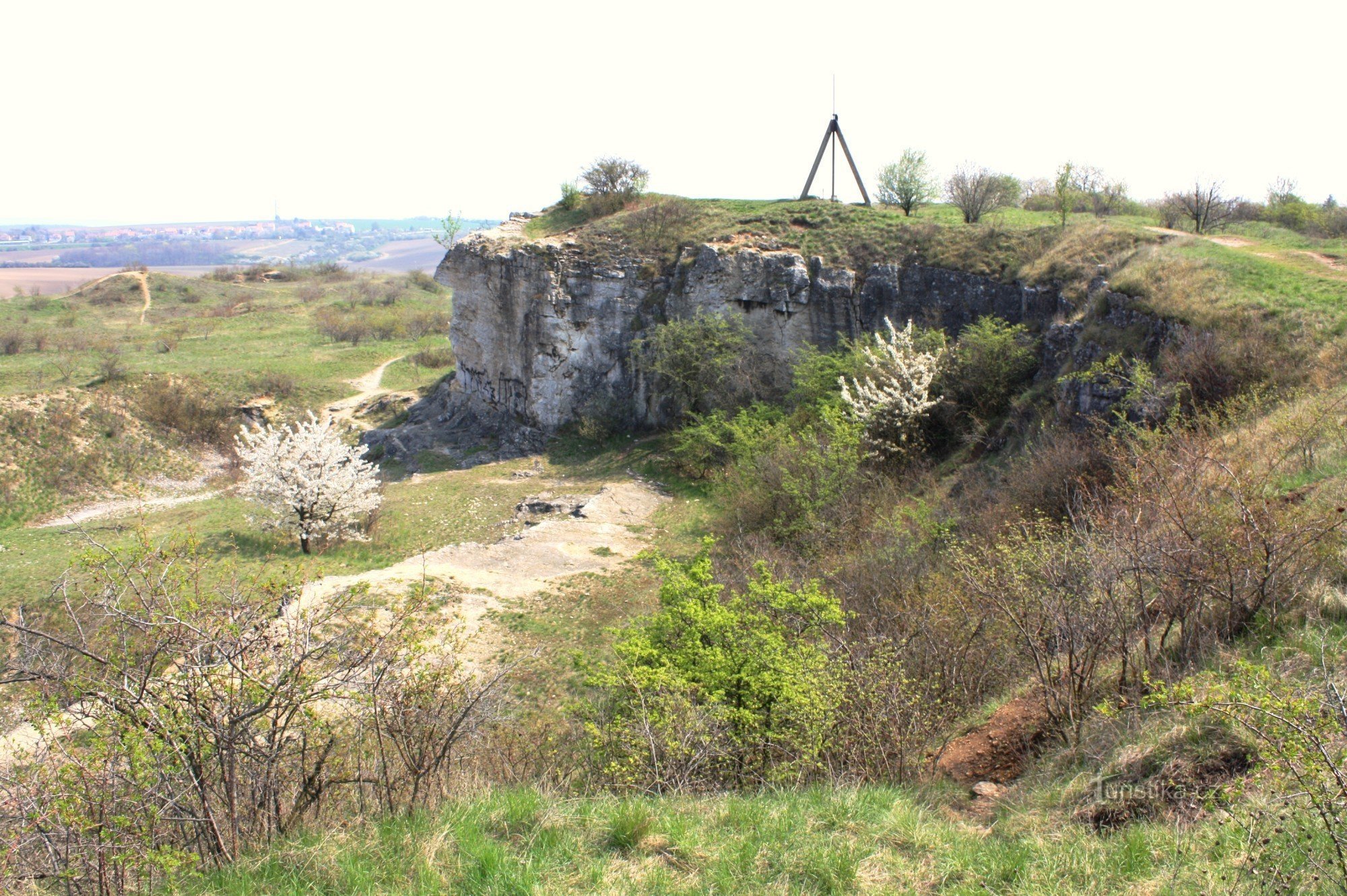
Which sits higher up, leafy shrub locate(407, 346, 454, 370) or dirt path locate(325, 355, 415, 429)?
leafy shrub locate(407, 346, 454, 370)

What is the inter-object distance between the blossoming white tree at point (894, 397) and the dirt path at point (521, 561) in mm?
6091

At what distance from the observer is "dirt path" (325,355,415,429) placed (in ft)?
109

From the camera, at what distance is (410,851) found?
464 cm

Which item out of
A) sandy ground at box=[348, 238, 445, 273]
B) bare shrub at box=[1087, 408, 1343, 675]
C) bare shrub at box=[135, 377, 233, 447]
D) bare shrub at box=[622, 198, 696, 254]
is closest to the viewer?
bare shrub at box=[1087, 408, 1343, 675]

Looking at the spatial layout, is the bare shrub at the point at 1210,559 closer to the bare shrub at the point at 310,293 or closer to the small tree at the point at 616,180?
the small tree at the point at 616,180

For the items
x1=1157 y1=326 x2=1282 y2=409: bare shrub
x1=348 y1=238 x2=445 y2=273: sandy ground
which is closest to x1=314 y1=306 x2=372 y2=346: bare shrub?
x1=1157 y1=326 x2=1282 y2=409: bare shrub

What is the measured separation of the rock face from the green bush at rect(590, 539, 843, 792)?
55.6ft

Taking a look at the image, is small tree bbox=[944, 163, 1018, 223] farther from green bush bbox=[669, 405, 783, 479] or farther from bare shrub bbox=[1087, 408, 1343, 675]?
bare shrub bbox=[1087, 408, 1343, 675]

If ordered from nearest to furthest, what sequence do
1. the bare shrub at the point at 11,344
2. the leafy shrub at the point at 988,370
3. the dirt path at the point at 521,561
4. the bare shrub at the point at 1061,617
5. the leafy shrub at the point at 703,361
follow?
the bare shrub at the point at 1061,617, the dirt path at the point at 521,561, the leafy shrub at the point at 988,370, the leafy shrub at the point at 703,361, the bare shrub at the point at 11,344

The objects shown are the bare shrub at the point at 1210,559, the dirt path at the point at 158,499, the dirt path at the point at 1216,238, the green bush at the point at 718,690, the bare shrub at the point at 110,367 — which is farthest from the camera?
the bare shrub at the point at 110,367

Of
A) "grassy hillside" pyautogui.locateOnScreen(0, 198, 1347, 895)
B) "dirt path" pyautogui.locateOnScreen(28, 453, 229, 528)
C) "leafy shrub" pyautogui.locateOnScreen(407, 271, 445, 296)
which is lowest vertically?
"dirt path" pyautogui.locateOnScreen(28, 453, 229, 528)

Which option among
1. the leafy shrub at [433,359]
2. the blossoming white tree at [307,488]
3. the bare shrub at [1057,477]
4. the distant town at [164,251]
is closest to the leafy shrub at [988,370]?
the bare shrub at [1057,477]

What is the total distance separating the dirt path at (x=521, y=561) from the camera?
1420 cm

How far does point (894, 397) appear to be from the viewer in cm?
1842
